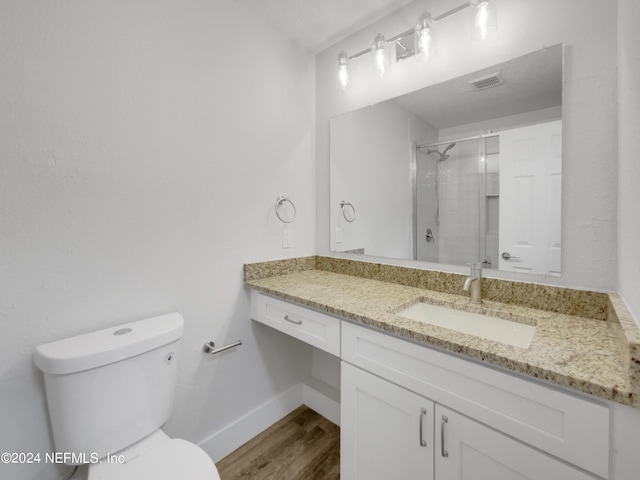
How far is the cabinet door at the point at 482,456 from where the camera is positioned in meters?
0.70

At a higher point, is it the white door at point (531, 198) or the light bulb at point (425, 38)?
the light bulb at point (425, 38)

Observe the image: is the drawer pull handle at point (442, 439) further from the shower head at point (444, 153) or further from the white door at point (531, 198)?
the shower head at point (444, 153)

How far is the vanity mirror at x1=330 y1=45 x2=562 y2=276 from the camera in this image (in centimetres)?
112

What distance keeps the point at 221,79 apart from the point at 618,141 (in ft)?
5.50

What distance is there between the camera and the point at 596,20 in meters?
1.00

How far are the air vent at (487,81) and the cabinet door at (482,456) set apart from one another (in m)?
1.31

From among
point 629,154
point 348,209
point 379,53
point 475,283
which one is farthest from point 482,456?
point 379,53

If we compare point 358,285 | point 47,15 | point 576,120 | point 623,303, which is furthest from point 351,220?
point 47,15

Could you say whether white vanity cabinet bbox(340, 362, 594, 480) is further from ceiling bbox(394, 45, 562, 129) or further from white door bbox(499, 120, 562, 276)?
ceiling bbox(394, 45, 562, 129)

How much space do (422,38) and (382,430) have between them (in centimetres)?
168

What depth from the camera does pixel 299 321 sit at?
1.33m

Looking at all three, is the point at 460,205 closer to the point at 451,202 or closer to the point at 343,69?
the point at 451,202

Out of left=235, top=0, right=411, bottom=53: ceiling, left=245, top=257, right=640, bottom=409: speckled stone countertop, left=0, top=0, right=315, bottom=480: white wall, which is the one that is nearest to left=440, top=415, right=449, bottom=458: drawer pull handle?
left=245, top=257, right=640, bottom=409: speckled stone countertop

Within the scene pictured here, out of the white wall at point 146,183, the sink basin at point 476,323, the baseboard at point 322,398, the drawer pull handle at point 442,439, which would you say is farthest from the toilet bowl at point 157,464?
the baseboard at point 322,398
